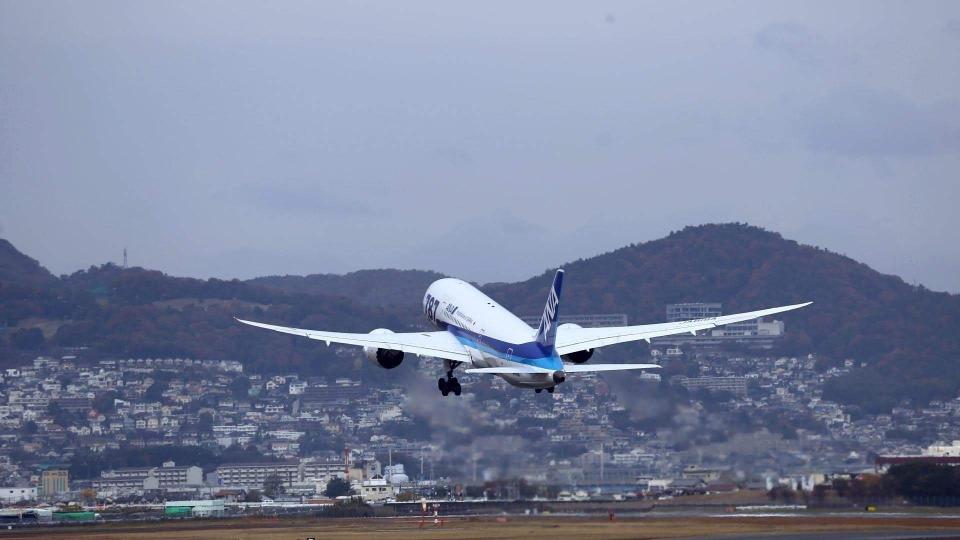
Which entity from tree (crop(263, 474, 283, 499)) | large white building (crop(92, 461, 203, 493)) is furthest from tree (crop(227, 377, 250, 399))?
tree (crop(263, 474, 283, 499))

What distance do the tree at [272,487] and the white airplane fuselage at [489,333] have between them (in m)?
26.4

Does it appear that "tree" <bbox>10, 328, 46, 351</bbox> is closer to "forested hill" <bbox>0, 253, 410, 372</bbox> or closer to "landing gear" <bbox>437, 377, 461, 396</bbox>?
"forested hill" <bbox>0, 253, 410, 372</bbox>

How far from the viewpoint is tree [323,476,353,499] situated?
104 metres

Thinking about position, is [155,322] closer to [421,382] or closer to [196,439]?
[196,439]

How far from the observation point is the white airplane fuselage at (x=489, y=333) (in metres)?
72.8

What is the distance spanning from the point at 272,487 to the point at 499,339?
3841cm

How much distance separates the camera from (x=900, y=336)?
5935 inches

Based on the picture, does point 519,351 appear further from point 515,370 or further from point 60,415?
Answer: point 60,415

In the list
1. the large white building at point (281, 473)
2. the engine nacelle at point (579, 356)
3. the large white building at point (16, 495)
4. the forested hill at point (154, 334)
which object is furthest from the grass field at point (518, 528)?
the forested hill at point (154, 334)

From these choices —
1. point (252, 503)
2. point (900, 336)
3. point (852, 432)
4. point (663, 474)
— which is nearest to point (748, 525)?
point (663, 474)

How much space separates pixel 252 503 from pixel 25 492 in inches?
664

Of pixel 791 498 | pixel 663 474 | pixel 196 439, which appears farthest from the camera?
pixel 196 439

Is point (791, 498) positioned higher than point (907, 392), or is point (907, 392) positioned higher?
point (907, 392)

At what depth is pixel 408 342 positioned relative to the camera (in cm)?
8169
